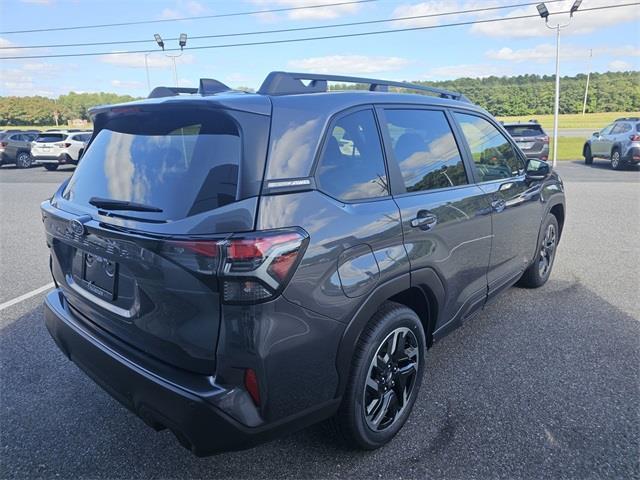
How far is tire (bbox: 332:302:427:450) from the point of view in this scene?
2.33 meters

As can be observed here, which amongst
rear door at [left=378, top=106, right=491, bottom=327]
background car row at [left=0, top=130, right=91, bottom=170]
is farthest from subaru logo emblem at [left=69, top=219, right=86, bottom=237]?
background car row at [left=0, top=130, right=91, bottom=170]

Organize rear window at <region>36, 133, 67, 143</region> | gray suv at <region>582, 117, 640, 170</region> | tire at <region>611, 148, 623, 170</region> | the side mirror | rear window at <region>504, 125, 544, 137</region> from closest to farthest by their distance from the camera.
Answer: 1. the side mirror
2. gray suv at <region>582, 117, 640, 170</region>
3. tire at <region>611, 148, 623, 170</region>
4. rear window at <region>504, 125, 544, 137</region>
5. rear window at <region>36, 133, 67, 143</region>

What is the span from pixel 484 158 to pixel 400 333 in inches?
66.8

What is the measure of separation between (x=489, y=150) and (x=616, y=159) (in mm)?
15767

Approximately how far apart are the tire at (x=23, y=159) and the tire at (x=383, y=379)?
999 inches

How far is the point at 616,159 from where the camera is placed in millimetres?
16531

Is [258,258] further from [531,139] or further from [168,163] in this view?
[531,139]

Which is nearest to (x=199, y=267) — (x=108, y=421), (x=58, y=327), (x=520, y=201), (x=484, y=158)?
(x=58, y=327)

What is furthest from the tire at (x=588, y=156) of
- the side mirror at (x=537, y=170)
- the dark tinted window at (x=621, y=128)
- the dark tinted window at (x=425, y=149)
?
the dark tinted window at (x=425, y=149)

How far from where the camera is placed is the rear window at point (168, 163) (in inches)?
77.5

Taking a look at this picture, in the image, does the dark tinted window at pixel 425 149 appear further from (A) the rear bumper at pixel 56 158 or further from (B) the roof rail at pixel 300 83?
(A) the rear bumper at pixel 56 158

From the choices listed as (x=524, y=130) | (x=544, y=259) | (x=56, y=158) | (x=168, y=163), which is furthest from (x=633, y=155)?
(x=56, y=158)

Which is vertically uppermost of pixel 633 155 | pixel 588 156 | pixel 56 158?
pixel 56 158

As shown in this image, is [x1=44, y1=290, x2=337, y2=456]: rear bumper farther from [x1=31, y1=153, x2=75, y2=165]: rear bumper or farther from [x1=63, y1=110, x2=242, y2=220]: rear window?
[x1=31, y1=153, x2=75, y2=165]: rear bumper
